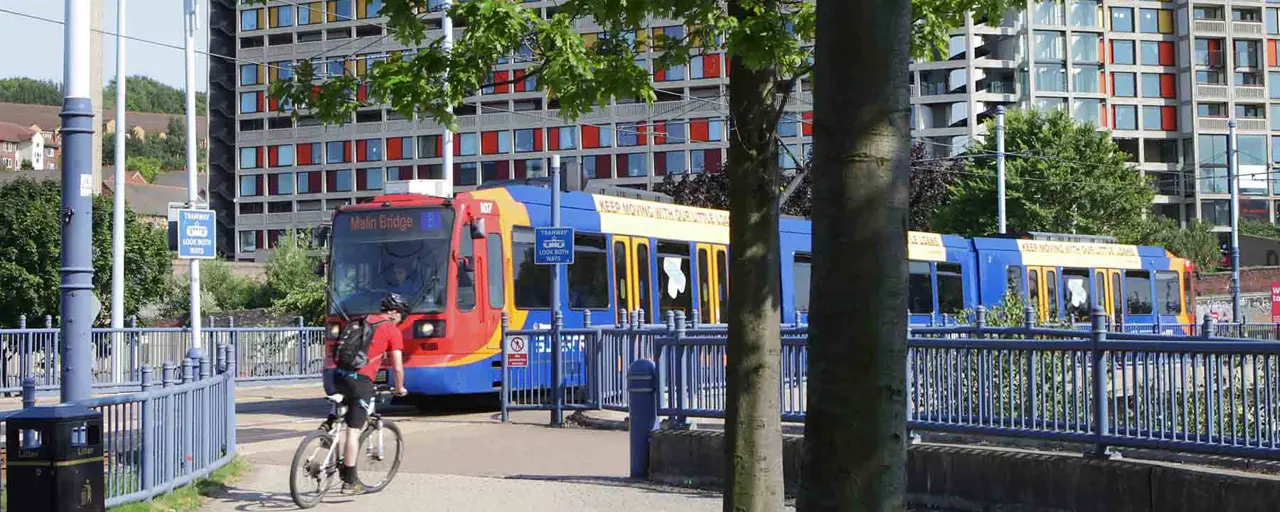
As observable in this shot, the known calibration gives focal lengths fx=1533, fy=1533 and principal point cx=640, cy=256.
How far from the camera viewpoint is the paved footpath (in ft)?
38.4

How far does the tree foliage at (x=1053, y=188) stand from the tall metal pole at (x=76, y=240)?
182ft

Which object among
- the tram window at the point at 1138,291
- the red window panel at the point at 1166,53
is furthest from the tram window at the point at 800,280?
the red window panel at the point at 1166,53

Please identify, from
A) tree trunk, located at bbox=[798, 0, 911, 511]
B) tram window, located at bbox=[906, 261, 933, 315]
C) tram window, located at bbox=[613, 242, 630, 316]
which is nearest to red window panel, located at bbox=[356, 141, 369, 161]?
tram window, located at bbox=[906, 261, 933, 315]

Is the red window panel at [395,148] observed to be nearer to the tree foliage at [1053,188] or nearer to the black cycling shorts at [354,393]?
the tree foliage at [1053,188]

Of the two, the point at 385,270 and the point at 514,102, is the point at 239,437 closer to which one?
the point at 385,270

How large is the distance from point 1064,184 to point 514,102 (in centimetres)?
3959

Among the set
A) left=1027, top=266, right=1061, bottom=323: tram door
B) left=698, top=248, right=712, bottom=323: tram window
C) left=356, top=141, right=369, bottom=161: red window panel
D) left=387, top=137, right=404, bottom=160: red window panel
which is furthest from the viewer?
left=356, top=141, right=369, bottom=161: red window panel

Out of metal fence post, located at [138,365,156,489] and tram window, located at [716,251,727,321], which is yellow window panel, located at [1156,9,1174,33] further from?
metal fence post, located at [138,365,156,489]

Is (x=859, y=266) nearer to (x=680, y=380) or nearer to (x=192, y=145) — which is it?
(x=680, y=380)

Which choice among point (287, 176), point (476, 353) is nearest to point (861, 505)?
point (476, 353)

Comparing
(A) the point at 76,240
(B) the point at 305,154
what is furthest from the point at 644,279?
(B) the point at 305,154

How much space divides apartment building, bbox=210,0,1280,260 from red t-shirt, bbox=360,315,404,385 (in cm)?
7142

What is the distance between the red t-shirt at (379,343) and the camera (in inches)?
461

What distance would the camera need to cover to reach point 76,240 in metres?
10.8
